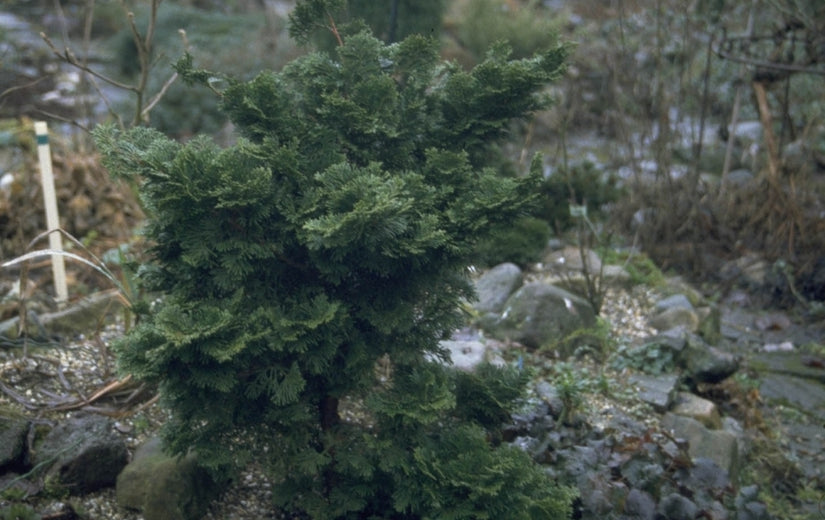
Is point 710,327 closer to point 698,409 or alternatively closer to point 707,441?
point 698,409

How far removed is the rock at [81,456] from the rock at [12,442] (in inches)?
2.3

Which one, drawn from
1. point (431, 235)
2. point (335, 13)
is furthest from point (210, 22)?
point (431, 235)

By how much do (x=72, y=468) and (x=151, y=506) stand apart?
0.34m

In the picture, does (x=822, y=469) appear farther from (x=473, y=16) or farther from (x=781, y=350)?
(x=473, y=16)

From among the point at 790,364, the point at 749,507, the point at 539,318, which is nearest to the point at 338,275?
the point at 749,507

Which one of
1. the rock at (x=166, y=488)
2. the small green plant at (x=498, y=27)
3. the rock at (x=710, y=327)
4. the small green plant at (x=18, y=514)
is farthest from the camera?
the small green plant at (x=498, y=27)

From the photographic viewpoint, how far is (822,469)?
4.71m

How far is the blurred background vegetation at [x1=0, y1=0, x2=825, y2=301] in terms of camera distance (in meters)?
5.98

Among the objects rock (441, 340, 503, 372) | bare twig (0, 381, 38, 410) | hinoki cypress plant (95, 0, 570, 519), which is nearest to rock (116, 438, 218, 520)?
hinoki cypress plant (95, 0, 570, 519)

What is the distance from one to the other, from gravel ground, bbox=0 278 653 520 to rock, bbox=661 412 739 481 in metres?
2.18

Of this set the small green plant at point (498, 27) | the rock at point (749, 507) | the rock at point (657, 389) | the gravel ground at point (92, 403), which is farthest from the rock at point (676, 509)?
the small green plant at point (498, 27)

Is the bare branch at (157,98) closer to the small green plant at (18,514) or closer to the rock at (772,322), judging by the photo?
the small green plant at (18,514)

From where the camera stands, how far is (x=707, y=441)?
4.33 m

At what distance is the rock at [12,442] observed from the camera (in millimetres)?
3125
